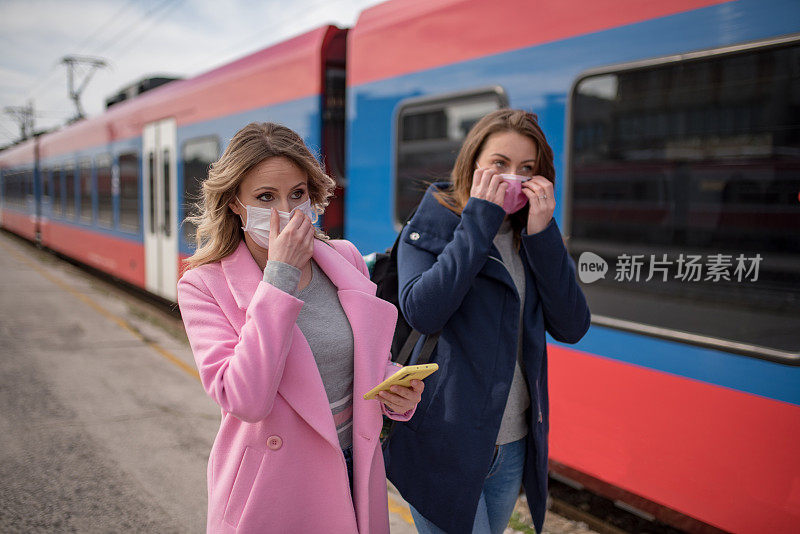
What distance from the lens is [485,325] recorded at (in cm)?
170

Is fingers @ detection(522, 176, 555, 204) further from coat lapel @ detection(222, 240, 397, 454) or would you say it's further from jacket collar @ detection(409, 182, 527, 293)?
coat lapel @ detection(222, 240, 397, 454)

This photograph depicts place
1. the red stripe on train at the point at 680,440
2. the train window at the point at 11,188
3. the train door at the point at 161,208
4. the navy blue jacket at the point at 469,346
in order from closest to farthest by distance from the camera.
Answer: the navy blue jacket at the point at 469,346
the red stripe on train at the point at 680,440
the train door at the point at 161,208
the train window at the point at 11,188

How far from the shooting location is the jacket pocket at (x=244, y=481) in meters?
1.39

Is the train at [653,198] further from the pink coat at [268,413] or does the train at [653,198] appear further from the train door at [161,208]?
the train door at [161,208]

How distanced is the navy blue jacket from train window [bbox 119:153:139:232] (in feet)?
25.3

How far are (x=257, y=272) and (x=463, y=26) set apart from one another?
2374mm

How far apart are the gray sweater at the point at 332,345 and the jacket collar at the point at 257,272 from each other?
0.18ft

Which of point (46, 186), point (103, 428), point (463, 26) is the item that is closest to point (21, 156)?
point (46, 186)

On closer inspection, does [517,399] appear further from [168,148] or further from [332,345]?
[168,148]

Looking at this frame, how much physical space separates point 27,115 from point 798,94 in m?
52.1

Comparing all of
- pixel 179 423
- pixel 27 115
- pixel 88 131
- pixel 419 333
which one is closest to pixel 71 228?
pixel 88 131

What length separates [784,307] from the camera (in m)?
2.21

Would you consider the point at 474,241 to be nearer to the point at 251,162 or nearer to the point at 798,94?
the point at 251,162

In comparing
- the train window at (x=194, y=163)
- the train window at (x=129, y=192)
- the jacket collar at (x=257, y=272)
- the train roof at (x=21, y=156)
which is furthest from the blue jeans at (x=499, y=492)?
the train roof at (x=21, y=156)
